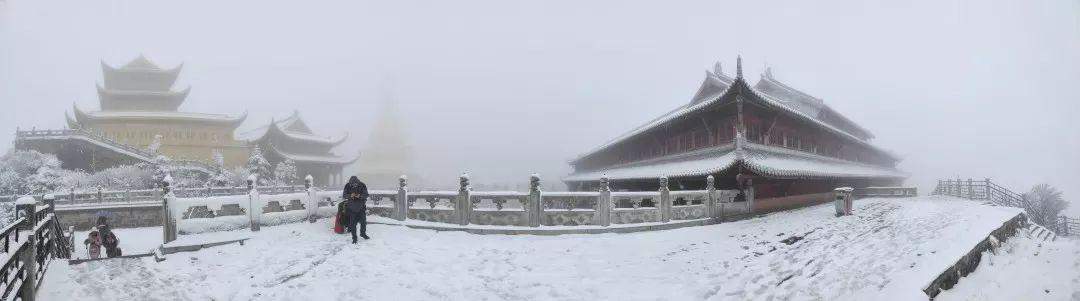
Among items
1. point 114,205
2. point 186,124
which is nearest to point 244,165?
point 186,124

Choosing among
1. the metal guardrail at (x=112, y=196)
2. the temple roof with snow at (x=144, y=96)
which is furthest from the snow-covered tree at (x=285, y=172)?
the metal guardrail at (x=112, y=196)

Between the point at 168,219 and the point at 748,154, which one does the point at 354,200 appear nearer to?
the point at 168,219

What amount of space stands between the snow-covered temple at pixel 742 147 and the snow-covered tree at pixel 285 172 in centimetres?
2322

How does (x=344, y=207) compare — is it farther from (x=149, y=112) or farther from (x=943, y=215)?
(x=149, y=112)

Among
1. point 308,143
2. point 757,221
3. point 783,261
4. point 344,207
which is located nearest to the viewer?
point 783,261

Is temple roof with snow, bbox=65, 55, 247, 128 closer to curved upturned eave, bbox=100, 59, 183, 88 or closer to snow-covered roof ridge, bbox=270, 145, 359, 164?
curved upturned eave, bbox=100, 59, 183, 88

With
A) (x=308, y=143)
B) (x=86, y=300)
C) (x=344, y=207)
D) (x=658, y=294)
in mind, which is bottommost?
(x=658, y=294)

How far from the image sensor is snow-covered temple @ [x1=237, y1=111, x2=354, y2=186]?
35.3 meters

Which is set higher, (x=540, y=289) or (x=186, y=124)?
Answer: (x=186, y=124)

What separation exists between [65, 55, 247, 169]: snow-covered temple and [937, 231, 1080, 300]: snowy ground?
129 feet

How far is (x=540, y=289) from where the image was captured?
285 inches

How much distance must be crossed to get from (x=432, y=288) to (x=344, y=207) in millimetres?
3995

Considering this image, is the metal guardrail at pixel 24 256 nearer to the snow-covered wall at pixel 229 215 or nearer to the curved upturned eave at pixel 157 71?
the snow-covered wall at pixel 229 215

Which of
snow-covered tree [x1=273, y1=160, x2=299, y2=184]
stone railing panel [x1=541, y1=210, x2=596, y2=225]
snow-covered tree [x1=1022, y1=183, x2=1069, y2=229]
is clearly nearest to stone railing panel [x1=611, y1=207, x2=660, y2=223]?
stone railing panel [x1=541, y1=210, x2=596, y2=225]
